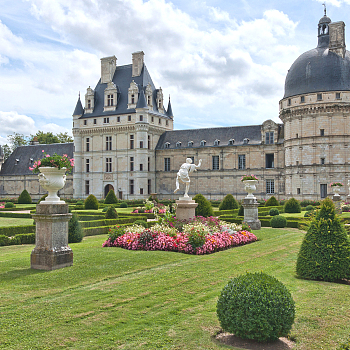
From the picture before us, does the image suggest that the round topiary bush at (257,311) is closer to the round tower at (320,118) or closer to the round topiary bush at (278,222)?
the round topiary bush at (278,222)

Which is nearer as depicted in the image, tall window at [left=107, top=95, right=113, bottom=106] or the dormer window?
the dormer window

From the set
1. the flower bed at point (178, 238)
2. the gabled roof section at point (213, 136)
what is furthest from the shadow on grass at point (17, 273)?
the gabled roof section at point (213, 136)

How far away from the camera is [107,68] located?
58625 millimetres

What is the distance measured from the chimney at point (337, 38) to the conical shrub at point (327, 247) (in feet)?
133

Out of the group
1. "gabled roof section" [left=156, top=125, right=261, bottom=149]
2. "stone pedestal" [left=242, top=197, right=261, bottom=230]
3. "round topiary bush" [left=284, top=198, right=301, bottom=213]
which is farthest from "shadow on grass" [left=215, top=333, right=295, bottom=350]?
"gabled roof section" [left=156, top=125, right=261, bottom=149]

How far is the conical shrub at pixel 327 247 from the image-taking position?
8.81 metres

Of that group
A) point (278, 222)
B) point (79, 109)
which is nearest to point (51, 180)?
point (278, 222)

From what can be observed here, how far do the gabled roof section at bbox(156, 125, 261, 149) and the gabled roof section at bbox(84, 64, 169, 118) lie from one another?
4580 mm

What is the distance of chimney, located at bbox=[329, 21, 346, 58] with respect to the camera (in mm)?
43750

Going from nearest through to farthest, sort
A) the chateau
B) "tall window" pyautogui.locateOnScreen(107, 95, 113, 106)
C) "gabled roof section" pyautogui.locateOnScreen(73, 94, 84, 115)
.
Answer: the chateau, "tall window" pyautogui.locateOnScreen(107, 95, 113, 106), "gabled roof section" pyautogui.locateOnScreen(73, 94, 84, 115)

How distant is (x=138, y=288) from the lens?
27.4 ft

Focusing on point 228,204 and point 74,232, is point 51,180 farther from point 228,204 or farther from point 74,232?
point 228,204

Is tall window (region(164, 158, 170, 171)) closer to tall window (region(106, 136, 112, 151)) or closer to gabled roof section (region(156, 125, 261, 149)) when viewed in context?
gabled roof section (region(156, 125, 261, 149))

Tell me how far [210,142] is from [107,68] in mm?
19767
